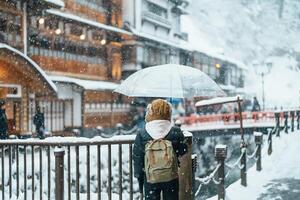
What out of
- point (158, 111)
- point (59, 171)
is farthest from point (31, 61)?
point (158, 111)

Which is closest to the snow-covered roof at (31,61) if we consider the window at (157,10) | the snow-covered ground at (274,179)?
the snow-covered ground at (274,179)

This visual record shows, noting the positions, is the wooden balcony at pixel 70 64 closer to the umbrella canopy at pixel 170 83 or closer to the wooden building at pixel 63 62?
the wooden building at pixel 63 62

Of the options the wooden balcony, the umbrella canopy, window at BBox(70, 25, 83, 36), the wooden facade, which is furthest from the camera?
window at BBox(70, 25, 83, 36)

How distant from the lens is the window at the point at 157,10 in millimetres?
41600

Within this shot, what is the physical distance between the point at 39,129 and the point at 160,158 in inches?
658

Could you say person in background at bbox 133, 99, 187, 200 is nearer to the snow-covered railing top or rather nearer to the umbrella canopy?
the snow-covered railing top

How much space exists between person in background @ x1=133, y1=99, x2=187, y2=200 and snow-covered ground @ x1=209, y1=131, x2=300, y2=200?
159 inches

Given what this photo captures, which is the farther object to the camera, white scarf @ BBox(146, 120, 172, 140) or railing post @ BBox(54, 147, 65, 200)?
railing post @ BBox(54, 147, 65, 200)

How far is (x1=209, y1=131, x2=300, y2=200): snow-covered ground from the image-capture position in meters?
9.34

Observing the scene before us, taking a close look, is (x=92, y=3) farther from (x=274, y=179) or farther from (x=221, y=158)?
(x=221, y=158)

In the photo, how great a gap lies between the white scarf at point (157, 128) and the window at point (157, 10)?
37.0m

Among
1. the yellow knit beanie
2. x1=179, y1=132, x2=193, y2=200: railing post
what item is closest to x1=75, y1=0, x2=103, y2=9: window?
x1=179, y1=132, x2=193, y2=200: railing post

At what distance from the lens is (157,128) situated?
17.0 feet

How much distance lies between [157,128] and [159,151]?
0.89 feet
